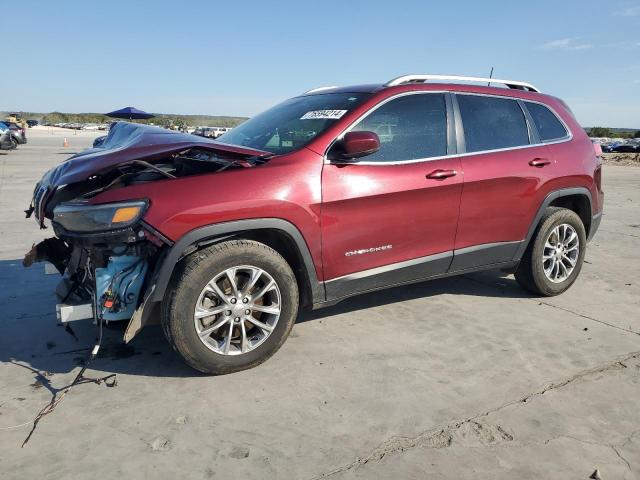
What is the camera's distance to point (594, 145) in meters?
5.13

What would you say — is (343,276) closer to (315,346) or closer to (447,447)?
(315,346)

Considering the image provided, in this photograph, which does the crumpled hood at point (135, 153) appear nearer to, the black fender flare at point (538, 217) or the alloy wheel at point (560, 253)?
the black fender flare at point (538, 217)

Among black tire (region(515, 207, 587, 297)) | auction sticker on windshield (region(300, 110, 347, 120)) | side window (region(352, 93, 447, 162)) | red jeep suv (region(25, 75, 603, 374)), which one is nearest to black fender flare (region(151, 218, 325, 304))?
red jeep suv (region(25, 75, 603, 374))

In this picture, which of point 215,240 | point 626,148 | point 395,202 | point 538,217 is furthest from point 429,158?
point 626,148

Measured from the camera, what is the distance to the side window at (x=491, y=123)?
4188mm

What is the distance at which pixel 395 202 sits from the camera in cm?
368

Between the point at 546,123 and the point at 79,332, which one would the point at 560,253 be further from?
the point at 79,332

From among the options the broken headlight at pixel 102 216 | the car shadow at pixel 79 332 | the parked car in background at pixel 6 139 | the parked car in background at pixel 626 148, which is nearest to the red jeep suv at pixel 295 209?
the broken headlight at pixel 102 216

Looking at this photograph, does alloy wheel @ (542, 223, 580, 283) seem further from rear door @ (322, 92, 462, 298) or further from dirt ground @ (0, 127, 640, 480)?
rear door @ (322, 92, 462, 298)

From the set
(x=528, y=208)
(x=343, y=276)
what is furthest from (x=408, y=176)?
(x=528, y=208)

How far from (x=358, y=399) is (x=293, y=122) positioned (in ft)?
6.97

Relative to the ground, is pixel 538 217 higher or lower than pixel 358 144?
lower

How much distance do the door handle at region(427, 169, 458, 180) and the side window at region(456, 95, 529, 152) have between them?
1.02 feet

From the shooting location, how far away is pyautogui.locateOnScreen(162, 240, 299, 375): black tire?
302 centimetres
